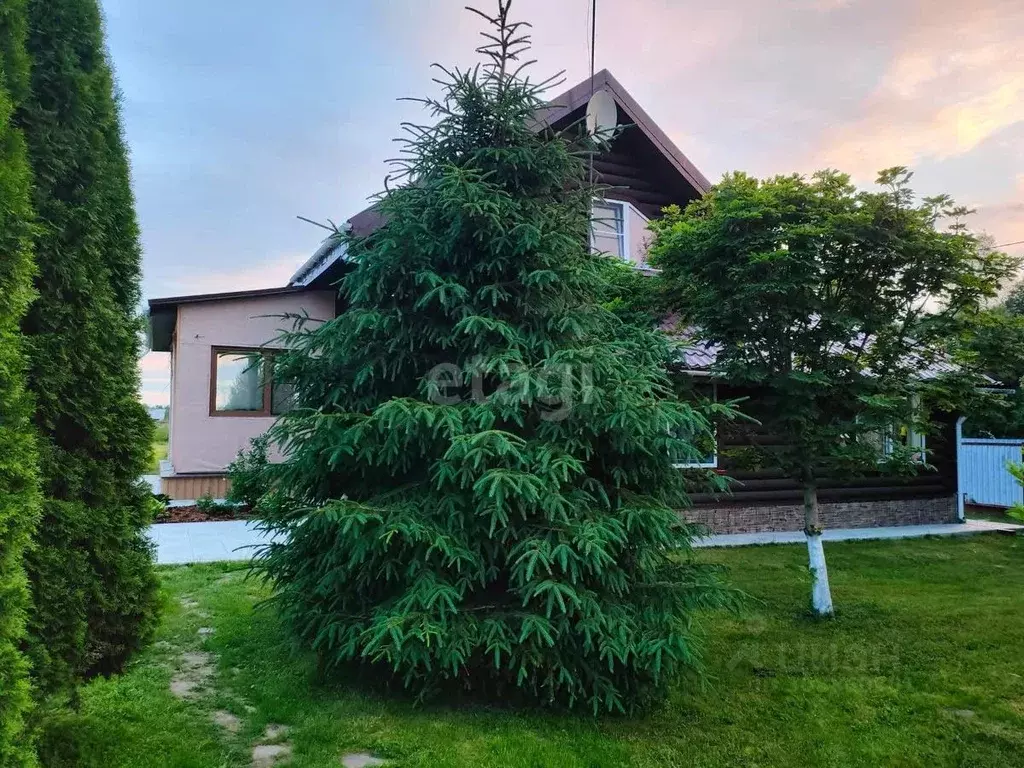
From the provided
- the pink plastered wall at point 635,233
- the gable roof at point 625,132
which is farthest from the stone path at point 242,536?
the pink plastered wall at point 635,233

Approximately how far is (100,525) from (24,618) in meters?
0.75

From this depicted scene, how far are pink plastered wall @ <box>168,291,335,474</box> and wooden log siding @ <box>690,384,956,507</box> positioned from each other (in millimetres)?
7954

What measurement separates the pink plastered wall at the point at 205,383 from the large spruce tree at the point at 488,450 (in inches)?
290

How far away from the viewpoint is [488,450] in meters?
3.25

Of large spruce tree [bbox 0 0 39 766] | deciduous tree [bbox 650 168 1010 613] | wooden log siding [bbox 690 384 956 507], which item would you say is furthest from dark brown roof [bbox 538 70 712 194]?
large spruce tree [bbox 0 0 39 766]

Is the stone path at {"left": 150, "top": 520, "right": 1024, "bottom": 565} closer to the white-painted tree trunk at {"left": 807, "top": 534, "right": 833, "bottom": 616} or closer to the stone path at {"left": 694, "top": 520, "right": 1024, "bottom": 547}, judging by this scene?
the stone path at {"left": 694, "top": 520, "right": 1024, "bottom": 547}

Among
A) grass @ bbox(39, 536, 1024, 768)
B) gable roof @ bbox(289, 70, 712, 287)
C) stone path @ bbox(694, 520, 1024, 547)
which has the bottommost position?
stone path @ bbox(694, 520, 1024, 547)

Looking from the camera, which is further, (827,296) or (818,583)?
(818,583)

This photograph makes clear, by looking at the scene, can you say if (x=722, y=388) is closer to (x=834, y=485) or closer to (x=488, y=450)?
(x=834, y=485)

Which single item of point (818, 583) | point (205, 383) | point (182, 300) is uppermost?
point (182, 300)

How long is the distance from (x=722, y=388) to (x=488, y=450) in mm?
7562

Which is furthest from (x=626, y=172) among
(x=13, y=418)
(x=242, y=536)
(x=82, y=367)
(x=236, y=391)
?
(x=13, y=418)

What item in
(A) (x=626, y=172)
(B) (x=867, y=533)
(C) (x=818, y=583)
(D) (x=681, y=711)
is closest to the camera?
(D) (x=681, y=711)

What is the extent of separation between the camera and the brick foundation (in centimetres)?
1001
